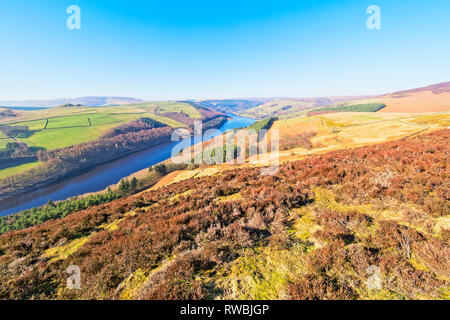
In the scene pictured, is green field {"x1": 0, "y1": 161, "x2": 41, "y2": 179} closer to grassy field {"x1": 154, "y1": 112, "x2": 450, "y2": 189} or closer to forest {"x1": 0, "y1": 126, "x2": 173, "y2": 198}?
forest {"x1": 0, "y1": 126, "x2": 173, "y2": 198}

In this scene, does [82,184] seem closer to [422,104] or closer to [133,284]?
[133,284]

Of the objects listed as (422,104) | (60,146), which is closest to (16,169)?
(60,146)

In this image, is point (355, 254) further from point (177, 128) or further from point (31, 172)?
point (177, 128)

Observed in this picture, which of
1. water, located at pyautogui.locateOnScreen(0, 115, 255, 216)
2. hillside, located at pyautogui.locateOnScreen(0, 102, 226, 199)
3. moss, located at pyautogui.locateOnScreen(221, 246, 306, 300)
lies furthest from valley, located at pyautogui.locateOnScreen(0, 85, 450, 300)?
hillside, located at pyautogui.locateOnScreen(0, 102, 226, 199)

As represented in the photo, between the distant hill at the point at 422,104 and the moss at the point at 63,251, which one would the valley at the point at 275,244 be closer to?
the moss at the point at 63,251

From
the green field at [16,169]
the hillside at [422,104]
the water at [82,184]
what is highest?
the hillside at [422,104]

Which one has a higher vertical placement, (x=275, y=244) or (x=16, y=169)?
(x=275, y=244)

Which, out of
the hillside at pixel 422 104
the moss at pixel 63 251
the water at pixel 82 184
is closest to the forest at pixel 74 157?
the water at pixel 82 184

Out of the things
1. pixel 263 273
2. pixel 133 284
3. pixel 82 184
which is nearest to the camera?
pixel 263 273

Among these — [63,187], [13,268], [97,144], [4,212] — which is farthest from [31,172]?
[13,268]
